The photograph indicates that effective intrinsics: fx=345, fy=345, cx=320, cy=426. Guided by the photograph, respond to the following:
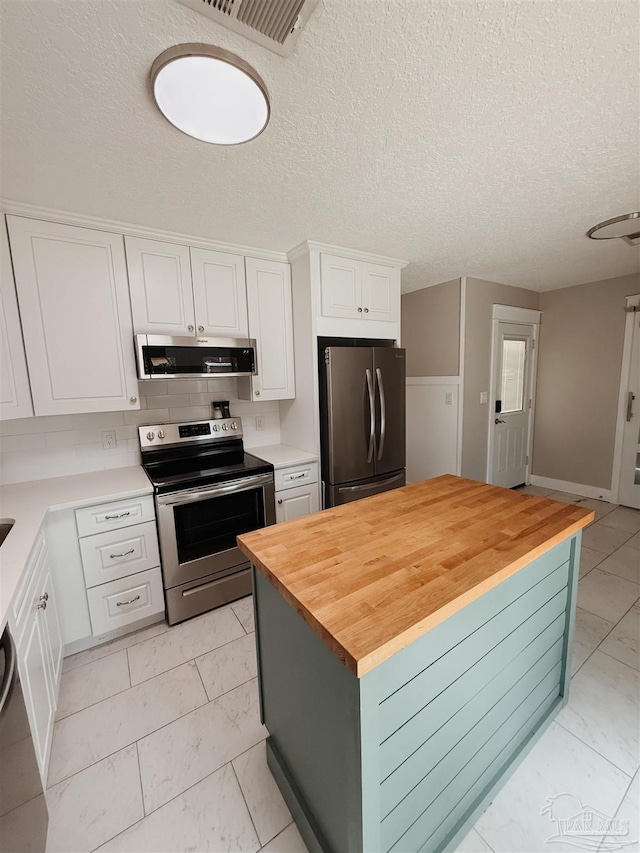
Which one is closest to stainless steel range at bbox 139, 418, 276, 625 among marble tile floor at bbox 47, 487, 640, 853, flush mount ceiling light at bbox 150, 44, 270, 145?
marble tile floor at bbox 47, 487, 640, 853

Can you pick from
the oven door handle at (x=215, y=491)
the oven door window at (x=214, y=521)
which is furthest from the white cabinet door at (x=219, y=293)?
the oven door window at (x=214, y=521)

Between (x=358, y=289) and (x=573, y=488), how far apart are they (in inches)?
144

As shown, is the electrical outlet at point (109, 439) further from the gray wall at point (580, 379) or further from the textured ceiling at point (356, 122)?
the gray wall at point (580, 379)

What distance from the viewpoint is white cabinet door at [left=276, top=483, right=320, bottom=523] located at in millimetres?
2568

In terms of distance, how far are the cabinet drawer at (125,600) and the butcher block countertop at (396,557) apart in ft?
4.20

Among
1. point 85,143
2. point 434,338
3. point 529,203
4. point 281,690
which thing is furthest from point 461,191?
point 281,690

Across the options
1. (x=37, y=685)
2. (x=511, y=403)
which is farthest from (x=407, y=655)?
(x=511, y=403)

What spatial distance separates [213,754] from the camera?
147cm

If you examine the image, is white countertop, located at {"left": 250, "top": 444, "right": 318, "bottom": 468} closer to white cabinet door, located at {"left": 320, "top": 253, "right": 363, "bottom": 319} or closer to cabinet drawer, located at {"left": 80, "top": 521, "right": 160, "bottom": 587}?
cabinet drawer, located at {"left": 80, "top": 521, "right": 160, "bottom": 587}

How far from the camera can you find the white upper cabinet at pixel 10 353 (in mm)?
1840

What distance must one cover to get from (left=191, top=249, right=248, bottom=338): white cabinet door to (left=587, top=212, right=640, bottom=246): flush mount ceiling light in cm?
253

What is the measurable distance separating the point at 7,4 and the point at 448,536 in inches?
77.3

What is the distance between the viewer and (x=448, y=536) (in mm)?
1256

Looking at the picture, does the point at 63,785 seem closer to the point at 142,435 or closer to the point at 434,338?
the point at 142,435
